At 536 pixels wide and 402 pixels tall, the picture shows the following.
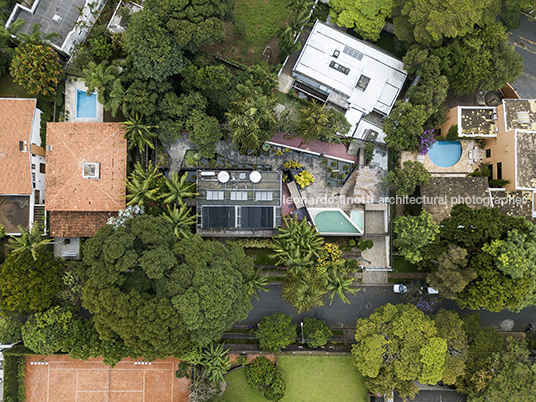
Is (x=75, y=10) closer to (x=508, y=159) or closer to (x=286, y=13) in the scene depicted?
(x=286, y=13)

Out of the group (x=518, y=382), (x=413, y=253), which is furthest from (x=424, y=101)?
(x=518, y=382)

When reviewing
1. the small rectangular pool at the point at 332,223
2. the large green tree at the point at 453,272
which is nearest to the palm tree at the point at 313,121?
the small rectangular pool at the point at 332,223

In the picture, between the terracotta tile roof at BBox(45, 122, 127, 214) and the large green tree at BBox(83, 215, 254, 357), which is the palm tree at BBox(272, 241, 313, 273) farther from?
the terracotta tile roof at BBox(45, 122, 127, 214)

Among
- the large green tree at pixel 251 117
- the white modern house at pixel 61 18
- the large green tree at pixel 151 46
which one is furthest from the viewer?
the white modern house at pixel 61 18

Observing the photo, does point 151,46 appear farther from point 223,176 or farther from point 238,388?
point 238,388

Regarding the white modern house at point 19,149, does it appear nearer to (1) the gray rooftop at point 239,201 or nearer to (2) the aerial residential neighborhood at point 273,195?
(2) the aerial residential neighborhood at point 273,195

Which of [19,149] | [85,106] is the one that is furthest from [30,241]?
[85,106]
